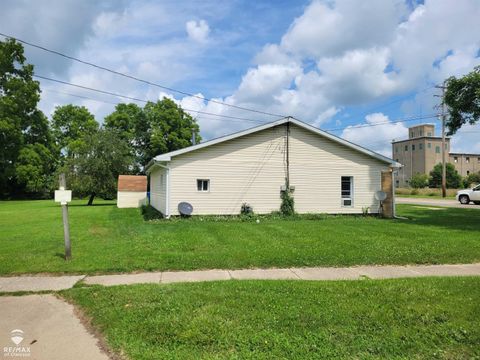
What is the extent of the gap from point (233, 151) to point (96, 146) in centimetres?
1874

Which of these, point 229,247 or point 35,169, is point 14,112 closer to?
point 35,169

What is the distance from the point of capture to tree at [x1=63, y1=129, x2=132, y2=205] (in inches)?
1168

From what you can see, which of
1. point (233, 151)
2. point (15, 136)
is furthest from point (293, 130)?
point (15, 136)

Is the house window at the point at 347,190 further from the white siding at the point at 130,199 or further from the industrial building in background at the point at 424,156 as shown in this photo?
the industrial building in background at the point at 424,156

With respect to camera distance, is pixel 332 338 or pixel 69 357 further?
pixel 332 338

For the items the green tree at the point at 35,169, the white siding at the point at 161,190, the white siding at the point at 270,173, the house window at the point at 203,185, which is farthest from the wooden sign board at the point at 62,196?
the green tree at the point at 35,169

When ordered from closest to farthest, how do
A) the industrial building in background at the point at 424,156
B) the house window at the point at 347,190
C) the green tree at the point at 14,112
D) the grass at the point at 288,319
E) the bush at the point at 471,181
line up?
the grass at the point at 288,319 < the house window at the point at 347,190 < the green tree at the point at 14,112 < the bush at the point at 471,181 < the industrial building in background at the point at 424,156

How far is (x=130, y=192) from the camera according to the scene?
25547 millimetres

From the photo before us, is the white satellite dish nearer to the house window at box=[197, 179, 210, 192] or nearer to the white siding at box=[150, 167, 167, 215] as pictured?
the house window at box=[197, 179, 210, 192]

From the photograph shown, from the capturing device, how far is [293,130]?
17000 millimetres

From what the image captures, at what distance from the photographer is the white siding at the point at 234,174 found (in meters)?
15.5

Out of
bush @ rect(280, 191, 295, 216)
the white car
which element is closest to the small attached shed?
bush @ rect(280, 191, 295, 216)

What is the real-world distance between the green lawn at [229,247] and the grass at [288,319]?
5.72ft

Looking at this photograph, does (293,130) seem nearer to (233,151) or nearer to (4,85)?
(233,151)
